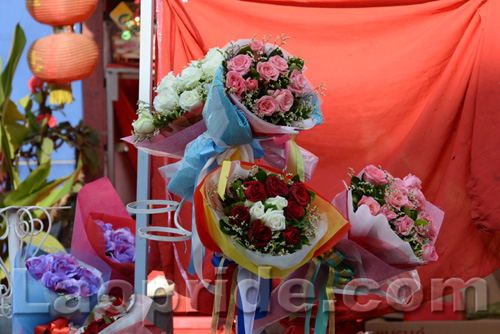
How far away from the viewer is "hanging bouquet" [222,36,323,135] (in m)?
1.62

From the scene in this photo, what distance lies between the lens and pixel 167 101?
179 cm

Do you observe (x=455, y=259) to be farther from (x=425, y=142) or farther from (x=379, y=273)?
(x=379, y=273)

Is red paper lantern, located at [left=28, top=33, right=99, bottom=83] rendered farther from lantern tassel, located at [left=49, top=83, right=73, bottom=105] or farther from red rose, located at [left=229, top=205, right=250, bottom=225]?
red rose, located at [left=229, top=205, right=250, bottom=225]

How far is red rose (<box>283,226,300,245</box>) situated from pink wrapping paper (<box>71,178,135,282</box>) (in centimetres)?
81

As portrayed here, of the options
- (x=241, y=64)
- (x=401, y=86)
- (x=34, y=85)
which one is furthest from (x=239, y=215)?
(x=34, y=85)

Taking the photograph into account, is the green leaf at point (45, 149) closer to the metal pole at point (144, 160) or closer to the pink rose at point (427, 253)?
the metal pole at point (144, 160)

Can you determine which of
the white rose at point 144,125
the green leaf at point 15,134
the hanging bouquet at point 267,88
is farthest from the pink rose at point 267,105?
the green leaf at point 15,134

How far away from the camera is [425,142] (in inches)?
92.4

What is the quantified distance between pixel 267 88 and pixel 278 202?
341 mm

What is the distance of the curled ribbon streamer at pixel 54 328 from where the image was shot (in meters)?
1.84

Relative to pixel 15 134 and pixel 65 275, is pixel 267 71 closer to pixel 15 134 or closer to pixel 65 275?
pixel 65 275

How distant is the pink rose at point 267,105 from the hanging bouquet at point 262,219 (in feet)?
0.49

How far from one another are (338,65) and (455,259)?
88 centimetres

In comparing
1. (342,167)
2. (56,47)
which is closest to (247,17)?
(342,167)
